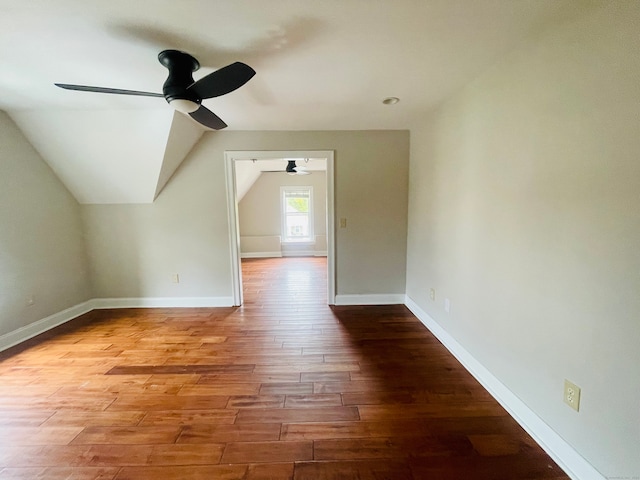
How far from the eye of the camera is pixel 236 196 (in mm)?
3414

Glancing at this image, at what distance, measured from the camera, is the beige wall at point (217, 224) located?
3.28 metres

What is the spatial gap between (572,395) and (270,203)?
6.59 m

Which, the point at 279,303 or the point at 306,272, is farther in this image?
the point at 306,272

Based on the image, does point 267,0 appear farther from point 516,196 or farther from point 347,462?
point 347,462

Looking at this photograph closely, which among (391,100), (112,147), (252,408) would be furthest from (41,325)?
(391,100)

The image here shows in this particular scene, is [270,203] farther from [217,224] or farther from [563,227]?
[563,227]

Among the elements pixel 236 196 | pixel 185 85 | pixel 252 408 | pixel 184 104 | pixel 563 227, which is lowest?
pixel 252 408

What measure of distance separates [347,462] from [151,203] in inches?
135

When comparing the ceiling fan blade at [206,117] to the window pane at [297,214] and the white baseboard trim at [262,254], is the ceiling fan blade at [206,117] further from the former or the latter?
the white baseboard trim at [262,254]

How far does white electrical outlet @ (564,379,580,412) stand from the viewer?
4.14 feet

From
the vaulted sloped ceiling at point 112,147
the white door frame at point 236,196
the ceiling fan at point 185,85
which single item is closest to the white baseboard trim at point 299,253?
the white door frame at point 236,196

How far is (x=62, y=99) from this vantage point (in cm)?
229

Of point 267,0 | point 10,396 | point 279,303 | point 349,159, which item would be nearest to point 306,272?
point 279,303

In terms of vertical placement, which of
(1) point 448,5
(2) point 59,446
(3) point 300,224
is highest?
(1) point 448,5
